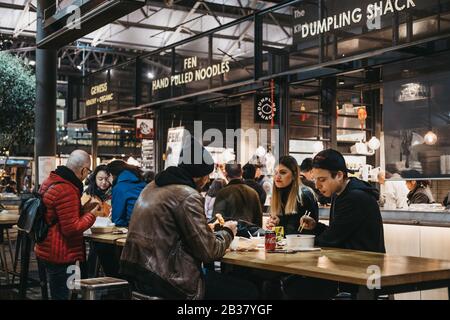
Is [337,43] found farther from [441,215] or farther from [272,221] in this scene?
[272,221]

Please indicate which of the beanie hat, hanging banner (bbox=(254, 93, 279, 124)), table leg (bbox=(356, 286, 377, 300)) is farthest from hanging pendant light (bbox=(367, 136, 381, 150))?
table leg (bbox=(356, 286, 377, 300))

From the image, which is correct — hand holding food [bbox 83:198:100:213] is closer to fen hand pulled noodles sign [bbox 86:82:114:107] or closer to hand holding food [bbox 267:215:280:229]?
hand holding food [bbox 267:215:280:229]

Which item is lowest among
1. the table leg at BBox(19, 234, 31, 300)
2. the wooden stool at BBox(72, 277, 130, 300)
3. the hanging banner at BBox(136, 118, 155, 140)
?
the table leg at BBox(19, 234, 31, 300)

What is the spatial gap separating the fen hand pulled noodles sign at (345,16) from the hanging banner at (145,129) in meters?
6.03

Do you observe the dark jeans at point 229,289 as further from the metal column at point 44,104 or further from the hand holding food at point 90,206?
the metal column at point 44,104

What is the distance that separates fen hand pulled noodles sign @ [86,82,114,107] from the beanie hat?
10.8 meters

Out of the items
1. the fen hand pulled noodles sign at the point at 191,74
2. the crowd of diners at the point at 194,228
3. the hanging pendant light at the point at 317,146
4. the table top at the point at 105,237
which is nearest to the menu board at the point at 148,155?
the fen hand pulled noodles sign at the point at 191,74

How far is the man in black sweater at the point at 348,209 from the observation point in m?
4.31

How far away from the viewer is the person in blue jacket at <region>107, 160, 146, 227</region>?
657cm

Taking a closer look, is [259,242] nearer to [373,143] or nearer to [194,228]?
[194,228]

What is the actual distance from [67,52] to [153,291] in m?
19.9

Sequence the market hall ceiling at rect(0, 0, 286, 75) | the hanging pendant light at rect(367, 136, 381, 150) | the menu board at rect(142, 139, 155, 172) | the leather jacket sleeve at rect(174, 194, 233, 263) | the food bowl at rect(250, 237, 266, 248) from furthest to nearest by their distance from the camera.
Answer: the market hall ceiling at rect(0, 0, 286, 75), the menu board at rect(142, 139, 155, 172), the hanging pendant light at rect(367, 136, 381, 150), the food bowl at rect(250, 237, 266, 248), the leather jacket sleeve at rect(174, 194, 233, 263)

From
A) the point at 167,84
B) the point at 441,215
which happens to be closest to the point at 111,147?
the point at 167,84

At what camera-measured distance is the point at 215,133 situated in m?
16.3
